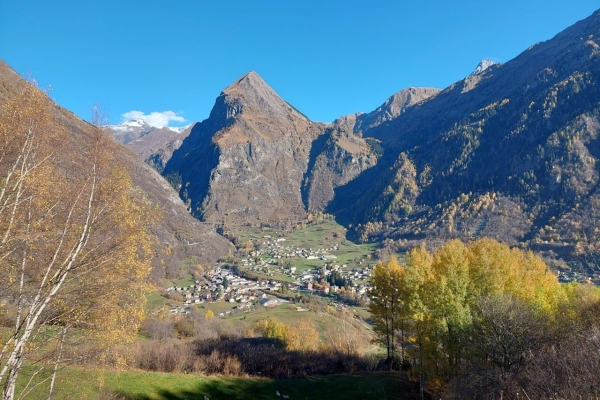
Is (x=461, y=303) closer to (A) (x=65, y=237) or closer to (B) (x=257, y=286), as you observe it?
(A) (x=65, y=237)

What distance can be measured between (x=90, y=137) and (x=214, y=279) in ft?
531

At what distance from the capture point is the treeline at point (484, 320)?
20906 millimetres

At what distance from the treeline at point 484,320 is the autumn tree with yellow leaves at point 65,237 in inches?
808

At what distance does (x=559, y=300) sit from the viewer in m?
35.6

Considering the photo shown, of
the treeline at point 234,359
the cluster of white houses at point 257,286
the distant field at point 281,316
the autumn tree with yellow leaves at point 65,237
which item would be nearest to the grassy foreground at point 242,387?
the treeline at point 234,359

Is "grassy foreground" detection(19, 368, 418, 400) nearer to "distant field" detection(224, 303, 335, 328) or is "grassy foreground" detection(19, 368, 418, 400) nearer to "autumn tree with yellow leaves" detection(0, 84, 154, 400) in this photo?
"autumn tree with yellow leaves" detection(0, 84, 154, 400)

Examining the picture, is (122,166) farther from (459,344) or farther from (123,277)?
(459,344)

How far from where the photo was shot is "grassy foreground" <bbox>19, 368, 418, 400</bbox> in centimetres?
2506

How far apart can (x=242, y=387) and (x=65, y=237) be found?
80.9ft

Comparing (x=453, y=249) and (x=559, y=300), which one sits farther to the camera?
(x=559, y=300)

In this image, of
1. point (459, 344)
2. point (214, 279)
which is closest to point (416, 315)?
point (459, 344)

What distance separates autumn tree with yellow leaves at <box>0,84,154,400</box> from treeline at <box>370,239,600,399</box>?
20.5 meters

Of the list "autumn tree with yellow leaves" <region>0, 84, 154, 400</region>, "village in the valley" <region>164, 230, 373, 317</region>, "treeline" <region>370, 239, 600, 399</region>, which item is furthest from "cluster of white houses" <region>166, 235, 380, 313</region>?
"autumn tree with yellow leaves" <region>0, 84, 154, 400</region>

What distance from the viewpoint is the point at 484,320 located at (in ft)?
87.8
